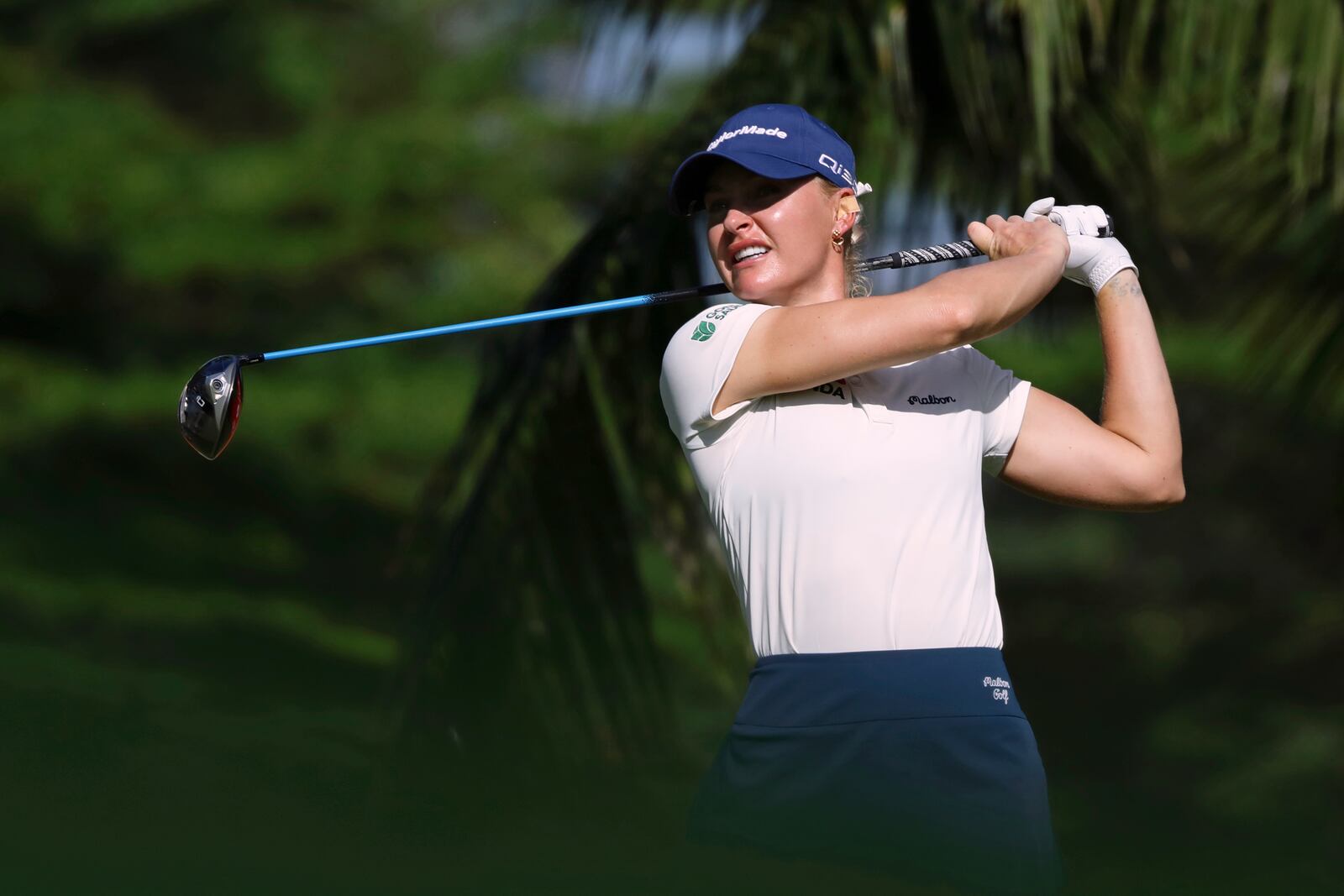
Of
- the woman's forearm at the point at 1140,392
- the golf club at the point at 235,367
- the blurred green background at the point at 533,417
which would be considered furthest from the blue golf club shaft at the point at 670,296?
the blurred green background at the point at 533,417

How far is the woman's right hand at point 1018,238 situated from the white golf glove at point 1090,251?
0.07 metres

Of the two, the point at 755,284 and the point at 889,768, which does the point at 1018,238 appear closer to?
the point at 755,284

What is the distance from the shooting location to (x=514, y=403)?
4.19m

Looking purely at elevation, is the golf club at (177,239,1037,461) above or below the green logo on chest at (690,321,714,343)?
above

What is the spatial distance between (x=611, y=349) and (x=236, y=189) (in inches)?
284

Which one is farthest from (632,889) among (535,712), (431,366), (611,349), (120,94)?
(120,94)

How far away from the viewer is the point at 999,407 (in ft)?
7.47

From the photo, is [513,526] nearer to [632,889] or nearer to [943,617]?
[943,617]

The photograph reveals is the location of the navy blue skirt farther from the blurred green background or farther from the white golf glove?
the white golf glove

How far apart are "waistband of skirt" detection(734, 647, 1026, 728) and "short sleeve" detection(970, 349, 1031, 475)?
1.15 feet

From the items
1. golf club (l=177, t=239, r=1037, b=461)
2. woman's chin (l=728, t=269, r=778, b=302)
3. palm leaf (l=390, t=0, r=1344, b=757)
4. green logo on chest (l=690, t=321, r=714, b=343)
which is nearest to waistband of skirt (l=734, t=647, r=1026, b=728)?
green logo on chest (l=690, t=321, r=714, b=343)

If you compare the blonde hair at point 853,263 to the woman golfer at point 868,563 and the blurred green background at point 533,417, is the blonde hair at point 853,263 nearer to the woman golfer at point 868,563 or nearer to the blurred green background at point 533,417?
the woman golfer at point 868,563

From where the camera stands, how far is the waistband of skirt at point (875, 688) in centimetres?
199

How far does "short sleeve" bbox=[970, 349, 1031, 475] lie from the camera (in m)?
2.26
